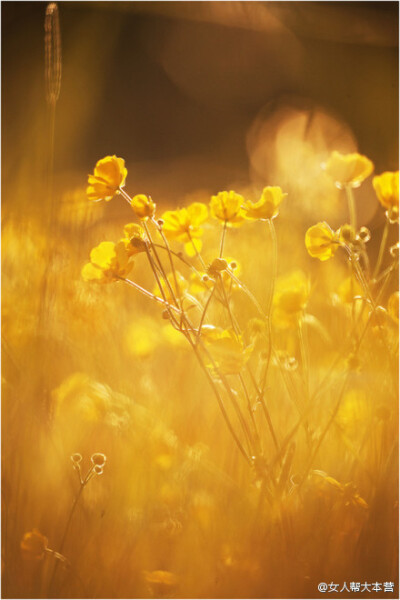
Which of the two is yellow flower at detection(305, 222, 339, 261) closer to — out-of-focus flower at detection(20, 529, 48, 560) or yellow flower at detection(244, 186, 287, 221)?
yellow flower at detection(244, 186, 287, 221)

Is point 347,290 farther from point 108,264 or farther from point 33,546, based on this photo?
point 33,546

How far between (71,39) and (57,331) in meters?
0.42

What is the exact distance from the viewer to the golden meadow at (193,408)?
418 millimetres

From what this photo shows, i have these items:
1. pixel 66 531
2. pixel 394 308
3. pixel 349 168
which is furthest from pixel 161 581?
pixel 349 168

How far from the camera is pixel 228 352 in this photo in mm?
387

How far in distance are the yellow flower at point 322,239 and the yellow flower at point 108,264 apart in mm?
165

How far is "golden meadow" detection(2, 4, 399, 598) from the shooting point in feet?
1.37

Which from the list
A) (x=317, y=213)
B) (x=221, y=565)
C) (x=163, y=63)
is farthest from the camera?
(x=163, y=63)

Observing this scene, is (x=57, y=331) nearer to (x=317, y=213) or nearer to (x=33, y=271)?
(x=33, y=271)

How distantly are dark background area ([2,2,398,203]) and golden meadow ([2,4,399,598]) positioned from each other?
126mm

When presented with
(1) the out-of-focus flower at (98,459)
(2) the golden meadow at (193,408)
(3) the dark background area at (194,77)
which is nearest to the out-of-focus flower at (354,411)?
(2) the golden meadow at (193,408)

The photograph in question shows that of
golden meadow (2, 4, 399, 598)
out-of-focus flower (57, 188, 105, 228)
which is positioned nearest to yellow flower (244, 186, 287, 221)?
golden meadow (2, 4, 399, 598)

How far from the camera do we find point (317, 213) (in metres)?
0.57

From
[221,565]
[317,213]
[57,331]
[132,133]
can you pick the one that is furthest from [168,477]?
[132,133]
